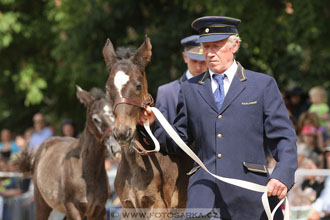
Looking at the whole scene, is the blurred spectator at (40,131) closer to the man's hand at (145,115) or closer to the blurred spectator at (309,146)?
the blurred spectator at (309,146)

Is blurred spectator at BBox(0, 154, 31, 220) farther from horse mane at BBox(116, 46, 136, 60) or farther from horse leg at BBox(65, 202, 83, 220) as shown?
horse mane at BBox(116, 46, 136, 60)

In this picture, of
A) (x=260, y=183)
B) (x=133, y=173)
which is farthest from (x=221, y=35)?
(x=133, y=173)

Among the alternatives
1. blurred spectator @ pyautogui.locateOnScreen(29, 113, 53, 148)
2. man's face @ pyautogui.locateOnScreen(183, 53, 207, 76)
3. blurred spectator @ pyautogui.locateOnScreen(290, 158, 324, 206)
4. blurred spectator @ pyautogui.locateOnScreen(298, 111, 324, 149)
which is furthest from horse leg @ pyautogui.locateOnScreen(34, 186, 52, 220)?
blurred spectator @ pyautogui.locateOnScreen(298, 111, 324, 149)

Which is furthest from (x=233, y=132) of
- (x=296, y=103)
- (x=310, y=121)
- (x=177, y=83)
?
(x=296, y=103)

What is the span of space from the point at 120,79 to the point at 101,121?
8.79 feet

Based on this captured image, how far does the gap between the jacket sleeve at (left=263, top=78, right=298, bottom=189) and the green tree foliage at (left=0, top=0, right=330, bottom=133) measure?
304 inches

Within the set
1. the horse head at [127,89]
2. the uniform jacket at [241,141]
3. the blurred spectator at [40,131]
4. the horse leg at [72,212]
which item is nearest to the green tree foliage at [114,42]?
the blurred spectator at [40,131]

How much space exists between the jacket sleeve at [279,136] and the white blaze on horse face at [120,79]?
4.15 ft

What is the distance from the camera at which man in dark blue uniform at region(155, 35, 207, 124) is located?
665cm

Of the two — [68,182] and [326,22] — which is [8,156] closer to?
[68,182]

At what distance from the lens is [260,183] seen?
15.5 feet

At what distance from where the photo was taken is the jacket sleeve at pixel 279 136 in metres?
4.50

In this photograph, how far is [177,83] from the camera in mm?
7023

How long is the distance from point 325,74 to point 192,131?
8552 mm
